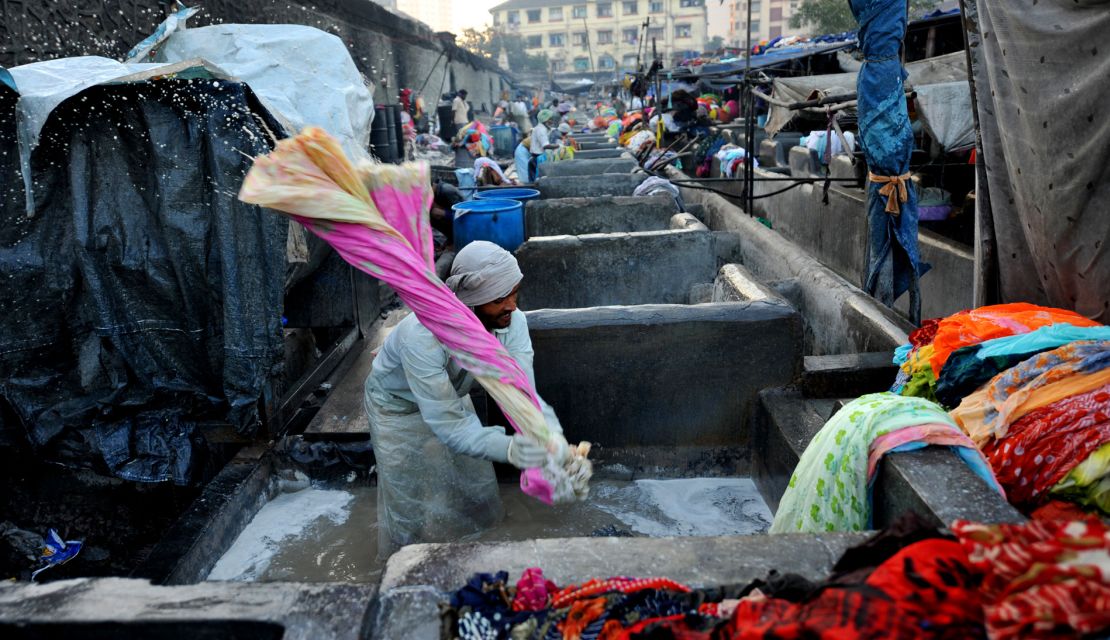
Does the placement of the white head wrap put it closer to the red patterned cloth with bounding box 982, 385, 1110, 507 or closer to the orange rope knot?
the red patterned cloth with bounding box 982, 385, 1110, 507

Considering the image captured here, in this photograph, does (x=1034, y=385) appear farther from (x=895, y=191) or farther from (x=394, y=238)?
(x=895, y=191)

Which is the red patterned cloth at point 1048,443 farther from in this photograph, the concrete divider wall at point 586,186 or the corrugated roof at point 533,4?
the corrugated roof at point 533,4

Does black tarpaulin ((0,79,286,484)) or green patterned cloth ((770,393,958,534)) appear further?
black tarpaulin ((0,79,286,484))

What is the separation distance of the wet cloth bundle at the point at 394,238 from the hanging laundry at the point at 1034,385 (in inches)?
58.1

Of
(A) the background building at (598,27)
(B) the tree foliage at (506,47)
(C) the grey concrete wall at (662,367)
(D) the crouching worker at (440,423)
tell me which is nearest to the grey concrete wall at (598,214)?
(C) the grey concrete wall at (662,367)

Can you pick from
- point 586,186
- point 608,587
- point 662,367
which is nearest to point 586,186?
point 586,186

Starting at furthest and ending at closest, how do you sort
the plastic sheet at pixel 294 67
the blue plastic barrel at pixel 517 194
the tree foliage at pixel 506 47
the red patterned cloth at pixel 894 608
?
the tree foliage at pixel 506 47 → the blue plastic barrel at pixel 517 194 → the plastic sheet at pixel 294 67 → the red patterned cloth at pixel 894 608

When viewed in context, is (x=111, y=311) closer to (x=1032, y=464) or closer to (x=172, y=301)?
(x=172, y=301)

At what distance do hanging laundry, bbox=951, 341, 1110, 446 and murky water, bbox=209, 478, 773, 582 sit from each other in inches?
47.5

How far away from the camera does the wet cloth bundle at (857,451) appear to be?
2.25 meters

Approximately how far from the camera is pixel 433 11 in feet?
401

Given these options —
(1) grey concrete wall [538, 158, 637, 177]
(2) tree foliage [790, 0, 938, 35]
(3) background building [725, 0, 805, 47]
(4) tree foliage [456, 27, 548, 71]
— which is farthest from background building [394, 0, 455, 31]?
(1) grey concrete wall [538, 158, 637, 177]

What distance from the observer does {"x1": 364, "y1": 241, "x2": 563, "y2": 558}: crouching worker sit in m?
2.72

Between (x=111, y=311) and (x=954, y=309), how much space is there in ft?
24.7
